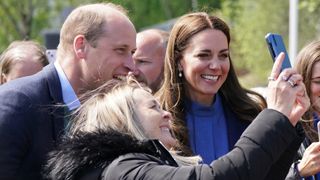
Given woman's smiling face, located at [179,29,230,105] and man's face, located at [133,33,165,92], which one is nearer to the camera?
woman's smiling face, located at [179,29,230,105]

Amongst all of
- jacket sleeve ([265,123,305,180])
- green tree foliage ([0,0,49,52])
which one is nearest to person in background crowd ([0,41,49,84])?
jacket sleeve ([265,123,305,180])

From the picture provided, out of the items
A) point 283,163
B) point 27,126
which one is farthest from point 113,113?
point 283,163

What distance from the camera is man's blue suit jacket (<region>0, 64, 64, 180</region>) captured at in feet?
11.6

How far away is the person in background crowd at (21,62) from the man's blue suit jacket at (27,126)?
2302mm

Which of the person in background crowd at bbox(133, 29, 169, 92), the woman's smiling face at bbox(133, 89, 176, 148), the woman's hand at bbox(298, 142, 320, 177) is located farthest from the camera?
the person in background crowd at bbox(133, 29, 169, 92)

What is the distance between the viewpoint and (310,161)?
4.37m

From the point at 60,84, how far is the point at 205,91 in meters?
1.20

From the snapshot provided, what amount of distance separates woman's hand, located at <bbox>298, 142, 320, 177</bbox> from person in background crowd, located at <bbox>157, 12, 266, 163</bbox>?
1.49 ft

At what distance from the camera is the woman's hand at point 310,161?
4.35m

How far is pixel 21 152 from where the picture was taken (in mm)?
3541

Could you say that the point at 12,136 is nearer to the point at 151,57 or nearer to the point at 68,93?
the point at 68,93

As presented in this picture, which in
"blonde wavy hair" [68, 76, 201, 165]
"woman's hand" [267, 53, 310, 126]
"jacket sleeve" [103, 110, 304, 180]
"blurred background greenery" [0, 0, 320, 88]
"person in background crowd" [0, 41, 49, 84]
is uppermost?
"woman's hand" [267, 53, 310, 126]

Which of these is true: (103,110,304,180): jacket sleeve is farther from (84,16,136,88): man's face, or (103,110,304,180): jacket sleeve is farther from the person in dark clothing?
(84,16,136,88): man's face

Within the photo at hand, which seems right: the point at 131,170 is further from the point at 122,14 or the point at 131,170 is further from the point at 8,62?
the point at 8,62
